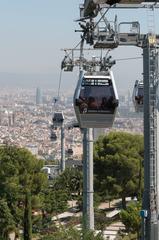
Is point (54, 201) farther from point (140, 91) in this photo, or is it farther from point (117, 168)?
point (140, 91)

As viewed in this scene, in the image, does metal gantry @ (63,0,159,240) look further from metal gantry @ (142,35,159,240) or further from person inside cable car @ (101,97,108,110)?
person inside cable car @ (101,97,108,110)

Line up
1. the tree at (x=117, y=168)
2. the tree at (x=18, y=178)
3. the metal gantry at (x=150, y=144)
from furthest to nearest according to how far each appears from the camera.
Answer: the tree at (x=117, y=168) → the tree at (x=18, y=178) → the metal gantry at (x=150, y=144)

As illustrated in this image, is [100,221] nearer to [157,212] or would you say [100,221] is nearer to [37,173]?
[37,173]

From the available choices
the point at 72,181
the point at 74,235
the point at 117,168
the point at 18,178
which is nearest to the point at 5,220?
the point at 18,178

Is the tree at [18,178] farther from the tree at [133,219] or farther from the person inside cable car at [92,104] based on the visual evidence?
the person inside cable car at [92,104]

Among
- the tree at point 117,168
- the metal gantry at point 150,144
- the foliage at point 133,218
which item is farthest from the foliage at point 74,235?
the tree at point 117,168
